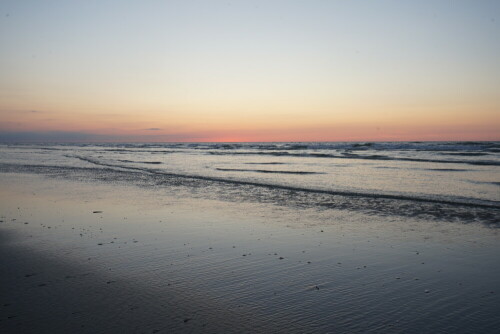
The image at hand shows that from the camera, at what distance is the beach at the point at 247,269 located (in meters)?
4.79

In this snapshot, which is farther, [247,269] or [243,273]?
[247,269]

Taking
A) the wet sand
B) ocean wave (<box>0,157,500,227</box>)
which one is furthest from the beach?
ocean wave (<box>0,157,500,227</box>)

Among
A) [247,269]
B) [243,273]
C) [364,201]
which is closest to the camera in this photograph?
[243,273]

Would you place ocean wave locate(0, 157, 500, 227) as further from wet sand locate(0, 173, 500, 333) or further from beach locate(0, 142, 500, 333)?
wet sand locate(0, 173, 500, 333)

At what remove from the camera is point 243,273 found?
6.52 meters

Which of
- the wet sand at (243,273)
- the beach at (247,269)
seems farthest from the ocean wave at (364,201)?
the wet sand at (243,273)

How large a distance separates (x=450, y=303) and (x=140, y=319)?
4.25 metres

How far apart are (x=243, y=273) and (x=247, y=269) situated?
8.6 inches

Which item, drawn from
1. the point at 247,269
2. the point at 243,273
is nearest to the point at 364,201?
the point at 247,269

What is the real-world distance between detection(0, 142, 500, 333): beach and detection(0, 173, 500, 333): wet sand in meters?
0.03

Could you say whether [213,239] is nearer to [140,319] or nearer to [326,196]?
[140,319]

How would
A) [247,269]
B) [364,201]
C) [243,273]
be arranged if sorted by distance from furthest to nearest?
[364,201]
[247,269]
[243,273]

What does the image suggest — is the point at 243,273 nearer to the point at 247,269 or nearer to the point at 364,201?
the point at 247,269

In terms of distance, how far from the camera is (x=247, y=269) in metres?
6.73
